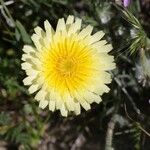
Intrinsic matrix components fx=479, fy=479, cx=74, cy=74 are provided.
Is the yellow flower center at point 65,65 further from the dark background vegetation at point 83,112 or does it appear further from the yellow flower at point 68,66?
the dark background vegetation at point 83,112

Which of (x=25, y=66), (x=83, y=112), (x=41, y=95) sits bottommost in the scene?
(x=83, y=112)

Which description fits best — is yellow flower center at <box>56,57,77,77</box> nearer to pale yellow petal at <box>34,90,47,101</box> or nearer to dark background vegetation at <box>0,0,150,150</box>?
pale yellow petal at <box>34,90,47,101</box>

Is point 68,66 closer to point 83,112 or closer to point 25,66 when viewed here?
point 25,66

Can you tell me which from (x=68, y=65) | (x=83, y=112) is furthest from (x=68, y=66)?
(x=83, y=112)

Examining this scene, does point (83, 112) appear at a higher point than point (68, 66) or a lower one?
lower

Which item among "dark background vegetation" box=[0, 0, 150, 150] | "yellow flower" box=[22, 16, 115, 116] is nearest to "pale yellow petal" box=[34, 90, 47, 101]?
"yellow flower" box=[22, 16, 115, 116]

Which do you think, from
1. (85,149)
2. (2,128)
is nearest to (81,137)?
(85,149)

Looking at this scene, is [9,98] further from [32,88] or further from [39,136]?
[32,88]
